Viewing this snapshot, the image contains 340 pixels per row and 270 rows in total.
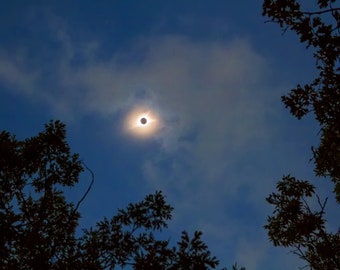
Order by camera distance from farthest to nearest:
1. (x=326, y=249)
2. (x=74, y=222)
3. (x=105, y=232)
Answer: (x=326, y=249), (x=74, y=222), (x=105, y=232)

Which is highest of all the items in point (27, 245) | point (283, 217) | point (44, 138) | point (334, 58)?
point (44, 138)

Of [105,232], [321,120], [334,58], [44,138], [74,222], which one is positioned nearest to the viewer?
[334,58]

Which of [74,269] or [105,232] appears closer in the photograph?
[74,269]

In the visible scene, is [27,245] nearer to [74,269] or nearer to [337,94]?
[74,269]

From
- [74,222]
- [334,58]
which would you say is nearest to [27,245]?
[74,222]

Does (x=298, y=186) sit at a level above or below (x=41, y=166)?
below

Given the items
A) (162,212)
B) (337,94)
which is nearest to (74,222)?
(162,212)

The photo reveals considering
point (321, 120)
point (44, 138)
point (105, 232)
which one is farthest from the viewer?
point (44, 138)

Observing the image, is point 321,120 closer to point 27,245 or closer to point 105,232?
point 105,232

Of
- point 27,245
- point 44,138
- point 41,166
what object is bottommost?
point 27,245
